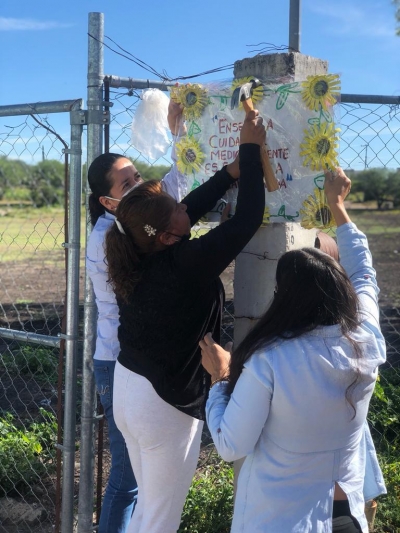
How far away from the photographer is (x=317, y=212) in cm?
232

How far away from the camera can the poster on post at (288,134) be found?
89.0 inches

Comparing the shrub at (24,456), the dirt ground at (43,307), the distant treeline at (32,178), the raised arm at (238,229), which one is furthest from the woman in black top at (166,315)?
the shrub at (24,456)

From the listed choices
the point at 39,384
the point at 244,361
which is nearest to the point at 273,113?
the point at 244,361

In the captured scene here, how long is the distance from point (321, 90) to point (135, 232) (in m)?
0.77

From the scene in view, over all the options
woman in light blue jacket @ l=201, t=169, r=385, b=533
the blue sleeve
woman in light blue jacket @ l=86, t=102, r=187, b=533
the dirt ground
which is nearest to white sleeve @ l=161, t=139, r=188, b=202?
woman in light blue jacket @ l=86, t=102, r=187, b=533

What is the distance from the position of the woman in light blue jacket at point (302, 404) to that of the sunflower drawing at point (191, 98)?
957 millimetres

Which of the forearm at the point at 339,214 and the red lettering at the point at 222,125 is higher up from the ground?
the red lettering at the point at 222,125

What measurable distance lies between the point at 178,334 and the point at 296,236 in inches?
23.1

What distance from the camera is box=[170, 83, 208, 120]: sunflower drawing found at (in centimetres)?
257

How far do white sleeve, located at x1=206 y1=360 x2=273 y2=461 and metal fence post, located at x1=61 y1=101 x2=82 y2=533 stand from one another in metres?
1.26

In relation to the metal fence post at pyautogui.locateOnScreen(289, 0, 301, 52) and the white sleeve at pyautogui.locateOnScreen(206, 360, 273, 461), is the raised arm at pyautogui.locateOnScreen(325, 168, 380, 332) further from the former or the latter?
the metal fence post at pyautogui.locateOnScreen(289, 0, 301, 52)

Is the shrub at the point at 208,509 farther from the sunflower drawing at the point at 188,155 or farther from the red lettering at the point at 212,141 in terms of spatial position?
the red lettering at the point at 212,141

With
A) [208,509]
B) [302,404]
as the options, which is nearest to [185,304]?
[302,404]

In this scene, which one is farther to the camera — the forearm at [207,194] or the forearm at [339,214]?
the forearm at [207,194]
